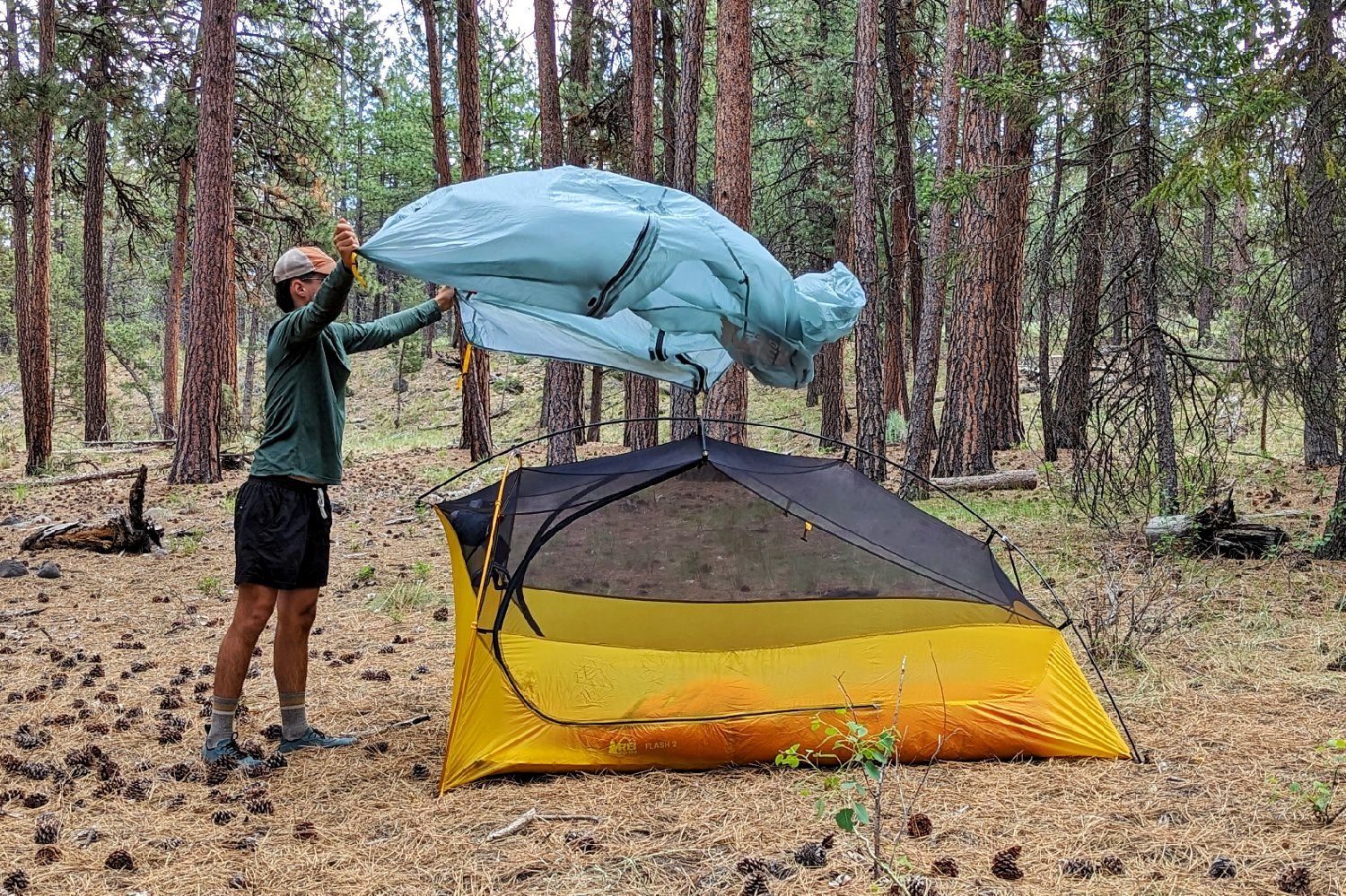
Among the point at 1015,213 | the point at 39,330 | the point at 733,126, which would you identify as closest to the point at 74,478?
the point at 39,330

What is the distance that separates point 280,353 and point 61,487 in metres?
10.5

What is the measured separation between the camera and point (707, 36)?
1688 cm

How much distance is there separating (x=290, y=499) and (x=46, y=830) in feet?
4.37

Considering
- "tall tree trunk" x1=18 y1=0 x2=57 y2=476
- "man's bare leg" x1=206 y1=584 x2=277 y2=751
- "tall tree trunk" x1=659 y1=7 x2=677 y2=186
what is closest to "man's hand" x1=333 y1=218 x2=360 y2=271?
Result: "man's bare leg" x1=206 y1=584 x2=277 y2=751

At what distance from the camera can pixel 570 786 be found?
3598mm

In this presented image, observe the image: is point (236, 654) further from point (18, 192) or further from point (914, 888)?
point (18, 192)

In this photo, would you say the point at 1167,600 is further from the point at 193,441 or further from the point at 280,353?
the point at 193,441

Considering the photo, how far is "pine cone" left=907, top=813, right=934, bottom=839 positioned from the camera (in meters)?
3.03

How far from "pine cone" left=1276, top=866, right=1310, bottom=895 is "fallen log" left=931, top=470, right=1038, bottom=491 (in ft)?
26.1

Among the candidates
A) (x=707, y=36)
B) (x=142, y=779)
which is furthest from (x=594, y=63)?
(x=142, y=779)

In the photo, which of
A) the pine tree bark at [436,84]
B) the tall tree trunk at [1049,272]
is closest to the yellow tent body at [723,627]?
the tall tree trunk at [1049,272]

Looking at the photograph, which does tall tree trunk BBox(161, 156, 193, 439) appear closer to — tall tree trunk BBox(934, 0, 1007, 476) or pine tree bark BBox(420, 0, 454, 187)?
pine tree bark BBox(420, 0, 454, 187)

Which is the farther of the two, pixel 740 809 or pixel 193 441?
pixel 193 441

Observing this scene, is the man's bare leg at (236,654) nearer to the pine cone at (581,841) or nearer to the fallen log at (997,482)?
the pine cone at (581,841)
